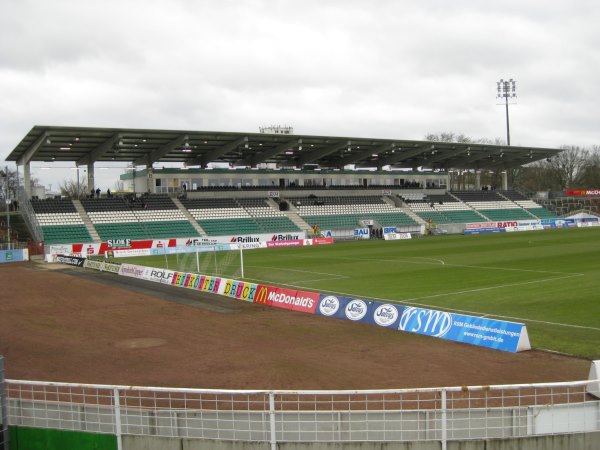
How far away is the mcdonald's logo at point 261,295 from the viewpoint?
27.7 m

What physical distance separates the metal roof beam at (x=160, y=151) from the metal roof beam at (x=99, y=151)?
20.6 feet

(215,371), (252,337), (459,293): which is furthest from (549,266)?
(215,371)

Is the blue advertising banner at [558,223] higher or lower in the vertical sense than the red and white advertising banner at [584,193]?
lower

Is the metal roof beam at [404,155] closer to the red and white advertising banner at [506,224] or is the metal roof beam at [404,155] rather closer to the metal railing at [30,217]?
the red and white advertising banner at [506,224]

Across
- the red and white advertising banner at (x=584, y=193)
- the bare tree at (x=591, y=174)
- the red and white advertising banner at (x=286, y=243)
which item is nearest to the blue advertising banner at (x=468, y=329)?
the red and white advertising banner at (x=286, y=243)

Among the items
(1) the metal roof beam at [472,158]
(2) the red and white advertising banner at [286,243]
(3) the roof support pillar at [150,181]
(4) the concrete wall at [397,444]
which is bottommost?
(2) the red and white advertising banner at [286,243]

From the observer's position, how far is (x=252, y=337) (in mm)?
20406

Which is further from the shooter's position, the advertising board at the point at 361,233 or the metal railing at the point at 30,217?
the advertising board at the point at 361,233

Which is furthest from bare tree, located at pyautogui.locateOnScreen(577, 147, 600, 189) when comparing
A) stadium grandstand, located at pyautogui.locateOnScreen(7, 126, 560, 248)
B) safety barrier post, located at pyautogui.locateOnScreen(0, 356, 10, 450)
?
safety barrier post, located at pyautogui.locateOnScreen(0, 356, 10, 450)

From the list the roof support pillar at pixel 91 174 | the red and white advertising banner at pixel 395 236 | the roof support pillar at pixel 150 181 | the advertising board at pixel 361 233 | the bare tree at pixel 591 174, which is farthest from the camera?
the bare tree at pixel 591 174

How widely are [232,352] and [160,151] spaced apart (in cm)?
5239

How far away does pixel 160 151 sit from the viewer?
220ft

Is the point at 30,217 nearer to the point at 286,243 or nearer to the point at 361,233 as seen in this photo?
the point at 286,243

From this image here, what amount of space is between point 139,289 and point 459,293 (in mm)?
18018
